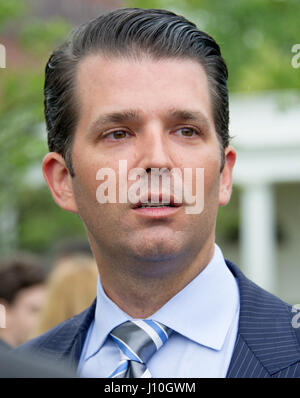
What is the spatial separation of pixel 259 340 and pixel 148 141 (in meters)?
0.66

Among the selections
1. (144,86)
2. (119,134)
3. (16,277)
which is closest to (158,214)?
(119,134)

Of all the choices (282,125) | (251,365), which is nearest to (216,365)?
(251,365)

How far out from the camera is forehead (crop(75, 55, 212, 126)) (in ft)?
7.14

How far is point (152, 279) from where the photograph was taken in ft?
7.38

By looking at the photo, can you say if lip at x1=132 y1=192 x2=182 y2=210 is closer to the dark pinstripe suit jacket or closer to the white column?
the dark pinstripe suit jacket

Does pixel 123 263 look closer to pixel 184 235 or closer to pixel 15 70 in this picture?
pixel 184 235

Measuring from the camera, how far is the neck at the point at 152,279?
2.21 metres

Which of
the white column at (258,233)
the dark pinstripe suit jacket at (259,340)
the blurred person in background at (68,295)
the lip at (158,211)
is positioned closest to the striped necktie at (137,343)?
the dark pinstripe suit jacket at (259,340)

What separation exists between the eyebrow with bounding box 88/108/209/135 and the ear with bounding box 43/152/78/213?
12.0 inches

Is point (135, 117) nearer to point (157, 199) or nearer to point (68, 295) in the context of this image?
point (157, 199)

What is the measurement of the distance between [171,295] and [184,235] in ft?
0.75

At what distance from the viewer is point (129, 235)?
2160mm

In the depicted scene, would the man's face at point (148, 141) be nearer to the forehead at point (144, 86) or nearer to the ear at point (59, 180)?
the forehead at point (144, 86)

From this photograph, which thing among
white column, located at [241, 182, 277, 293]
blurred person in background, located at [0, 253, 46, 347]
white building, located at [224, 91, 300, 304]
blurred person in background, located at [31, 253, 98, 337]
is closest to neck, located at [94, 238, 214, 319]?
blurred person in background, located at [31, 253, 98, 337]
